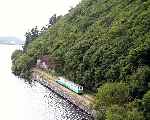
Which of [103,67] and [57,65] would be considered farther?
[57,65]

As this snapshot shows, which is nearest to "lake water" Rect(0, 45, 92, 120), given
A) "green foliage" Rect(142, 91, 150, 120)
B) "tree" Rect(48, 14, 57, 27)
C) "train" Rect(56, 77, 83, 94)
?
"train" Rect(56, 77, 83, 94)

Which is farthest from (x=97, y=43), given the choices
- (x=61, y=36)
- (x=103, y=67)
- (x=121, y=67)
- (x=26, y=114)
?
(x=61, y=36)

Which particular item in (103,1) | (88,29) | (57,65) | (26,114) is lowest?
(26,114)

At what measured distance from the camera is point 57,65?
336 feet

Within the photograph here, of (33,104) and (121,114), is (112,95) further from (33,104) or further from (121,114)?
(33,104)

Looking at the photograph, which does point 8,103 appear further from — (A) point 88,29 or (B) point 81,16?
(B) point 81,16

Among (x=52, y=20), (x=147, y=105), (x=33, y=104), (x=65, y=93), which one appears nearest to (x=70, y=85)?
(x=65, y=93)

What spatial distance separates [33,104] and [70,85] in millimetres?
9378

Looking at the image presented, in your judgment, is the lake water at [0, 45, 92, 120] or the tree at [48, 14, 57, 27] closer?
the lake water at [0, 45, 92, 120]

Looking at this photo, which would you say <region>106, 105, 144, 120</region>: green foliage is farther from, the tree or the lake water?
the tree

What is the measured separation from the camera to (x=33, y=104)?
8281 cm

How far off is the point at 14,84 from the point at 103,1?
3468 centimetres

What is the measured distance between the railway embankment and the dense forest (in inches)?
95.5

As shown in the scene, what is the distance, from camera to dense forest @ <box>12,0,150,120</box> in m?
63.4
